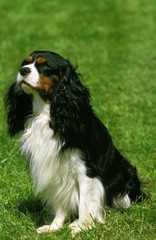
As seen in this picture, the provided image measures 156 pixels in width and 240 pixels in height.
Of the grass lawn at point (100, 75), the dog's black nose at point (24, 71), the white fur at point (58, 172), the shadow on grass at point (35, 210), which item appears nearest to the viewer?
the dog's black nose at point (24, 71)

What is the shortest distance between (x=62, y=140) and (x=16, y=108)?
50 centimetres

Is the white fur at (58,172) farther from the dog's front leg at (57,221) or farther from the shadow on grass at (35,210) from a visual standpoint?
the shadow on grass at (35,210)

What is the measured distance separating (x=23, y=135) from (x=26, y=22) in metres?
12.6

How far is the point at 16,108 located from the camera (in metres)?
6.04

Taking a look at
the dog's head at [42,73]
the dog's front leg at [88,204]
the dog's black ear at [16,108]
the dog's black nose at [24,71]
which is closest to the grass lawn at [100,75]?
the dog's front leg at [88,204]

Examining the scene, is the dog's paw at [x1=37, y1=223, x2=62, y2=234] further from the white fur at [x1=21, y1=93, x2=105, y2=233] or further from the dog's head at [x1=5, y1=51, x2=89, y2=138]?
the dog's head at [x1=5, y1=51, x2=89, y2=138]

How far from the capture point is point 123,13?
19.2 metres

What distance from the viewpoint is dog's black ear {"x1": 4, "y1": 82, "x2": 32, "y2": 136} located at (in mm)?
5977

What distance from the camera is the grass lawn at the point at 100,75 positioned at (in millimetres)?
6070

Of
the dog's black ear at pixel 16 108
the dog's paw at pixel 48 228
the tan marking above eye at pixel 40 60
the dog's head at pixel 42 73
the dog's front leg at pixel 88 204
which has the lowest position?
the dog's paw at pixel 48 228

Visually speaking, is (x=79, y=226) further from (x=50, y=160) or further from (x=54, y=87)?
(x=54, y=87)

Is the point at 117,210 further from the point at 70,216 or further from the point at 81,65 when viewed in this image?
the point at 81,65

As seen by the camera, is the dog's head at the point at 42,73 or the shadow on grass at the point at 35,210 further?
the shadow on grass at the point at 35,210

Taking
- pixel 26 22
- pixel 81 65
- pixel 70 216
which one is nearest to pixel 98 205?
pixel 70 216
